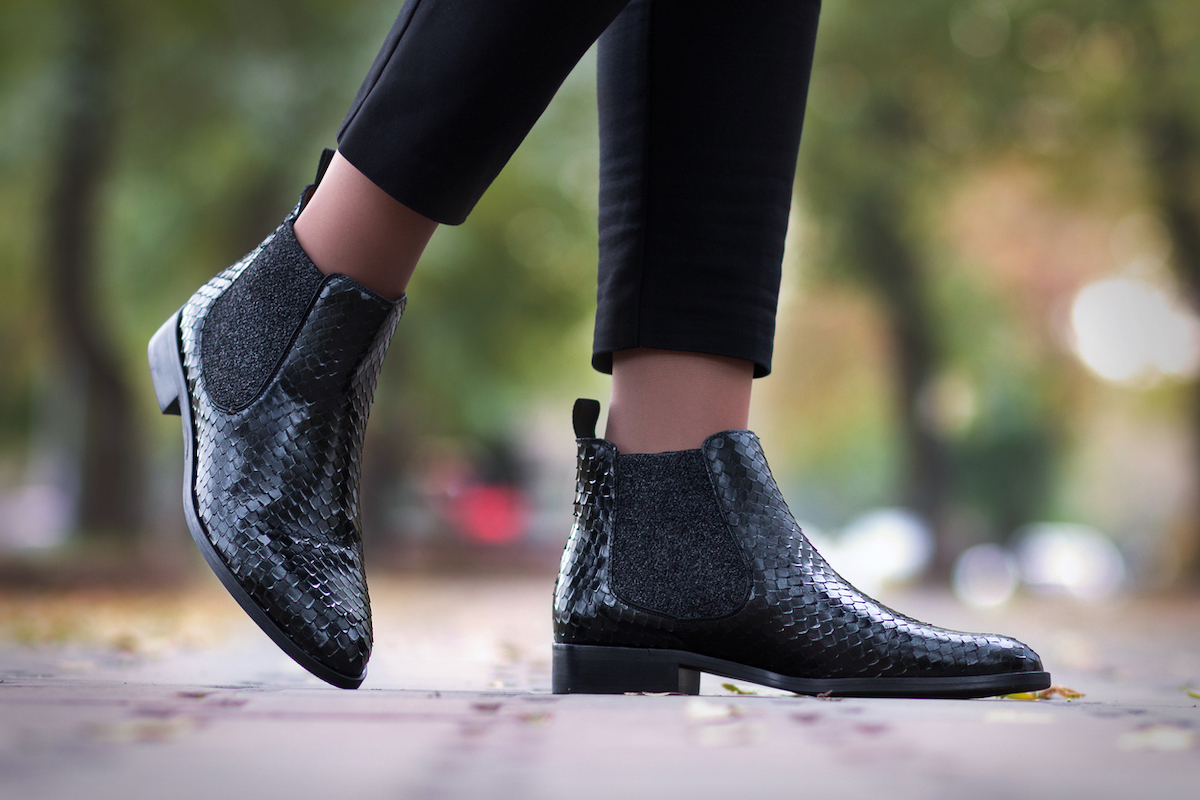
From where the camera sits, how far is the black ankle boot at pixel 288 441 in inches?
50.3

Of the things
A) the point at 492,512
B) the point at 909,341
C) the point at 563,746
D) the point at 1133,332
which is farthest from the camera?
the point at 492,512

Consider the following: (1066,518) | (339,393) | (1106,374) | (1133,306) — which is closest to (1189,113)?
(1133,306)

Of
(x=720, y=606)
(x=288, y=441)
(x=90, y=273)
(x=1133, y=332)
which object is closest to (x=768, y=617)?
(x=720, y=606)

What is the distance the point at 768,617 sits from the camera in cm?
136

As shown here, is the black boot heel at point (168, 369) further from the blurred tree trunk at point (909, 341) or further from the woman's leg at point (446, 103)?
the blurred tree trunk at point (909, 341)

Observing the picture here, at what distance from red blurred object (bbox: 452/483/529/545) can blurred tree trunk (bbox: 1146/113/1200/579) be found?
1320cm

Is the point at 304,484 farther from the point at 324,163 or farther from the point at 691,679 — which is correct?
the point at 691,679

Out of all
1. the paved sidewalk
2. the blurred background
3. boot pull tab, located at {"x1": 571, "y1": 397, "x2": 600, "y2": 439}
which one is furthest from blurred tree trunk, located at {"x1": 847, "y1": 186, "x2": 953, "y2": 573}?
the paved sidewalk

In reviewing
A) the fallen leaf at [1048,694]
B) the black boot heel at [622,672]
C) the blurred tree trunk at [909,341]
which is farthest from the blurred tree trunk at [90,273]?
the fallen leaf at [1048,694]

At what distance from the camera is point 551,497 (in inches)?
1326

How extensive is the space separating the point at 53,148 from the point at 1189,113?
9.19 m

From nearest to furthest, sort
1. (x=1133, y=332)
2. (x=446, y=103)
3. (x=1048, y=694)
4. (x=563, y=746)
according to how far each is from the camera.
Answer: (x=563, y=746), (x=446, y=103), (x=1048, y=694), (x=1133, y=332)

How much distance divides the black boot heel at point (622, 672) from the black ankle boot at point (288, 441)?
10.6 inches

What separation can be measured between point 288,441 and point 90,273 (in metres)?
10.0
